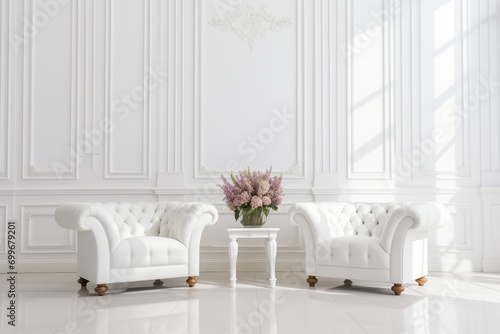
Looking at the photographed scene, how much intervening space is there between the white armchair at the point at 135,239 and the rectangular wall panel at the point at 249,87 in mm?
1008

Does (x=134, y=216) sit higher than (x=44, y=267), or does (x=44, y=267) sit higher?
(x=134, y=216)

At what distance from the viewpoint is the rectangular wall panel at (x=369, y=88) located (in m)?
6.30

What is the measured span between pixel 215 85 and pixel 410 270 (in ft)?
9.56

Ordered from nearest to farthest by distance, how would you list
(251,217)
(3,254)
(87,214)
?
(87,214) < (251,217) < (3,254)

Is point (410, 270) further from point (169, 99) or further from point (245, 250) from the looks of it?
point (169, 99)

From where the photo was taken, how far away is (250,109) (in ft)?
20.7

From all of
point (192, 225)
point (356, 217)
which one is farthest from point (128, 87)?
point (356, 217)

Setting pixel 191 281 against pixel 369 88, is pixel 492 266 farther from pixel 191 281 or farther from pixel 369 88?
pixel 191 281

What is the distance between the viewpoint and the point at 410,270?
193 inches

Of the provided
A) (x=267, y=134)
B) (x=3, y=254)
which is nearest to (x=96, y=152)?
(x=3, y=254)

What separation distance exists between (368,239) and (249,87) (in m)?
2.30

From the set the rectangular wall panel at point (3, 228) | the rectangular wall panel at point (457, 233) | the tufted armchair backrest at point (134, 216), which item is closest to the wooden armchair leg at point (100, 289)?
the tufted armchair backrest at point (134, 216)

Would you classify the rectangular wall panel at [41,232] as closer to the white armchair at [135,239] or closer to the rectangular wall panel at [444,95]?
the white armchair at [135,239]

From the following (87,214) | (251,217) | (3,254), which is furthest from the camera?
(3,254)
